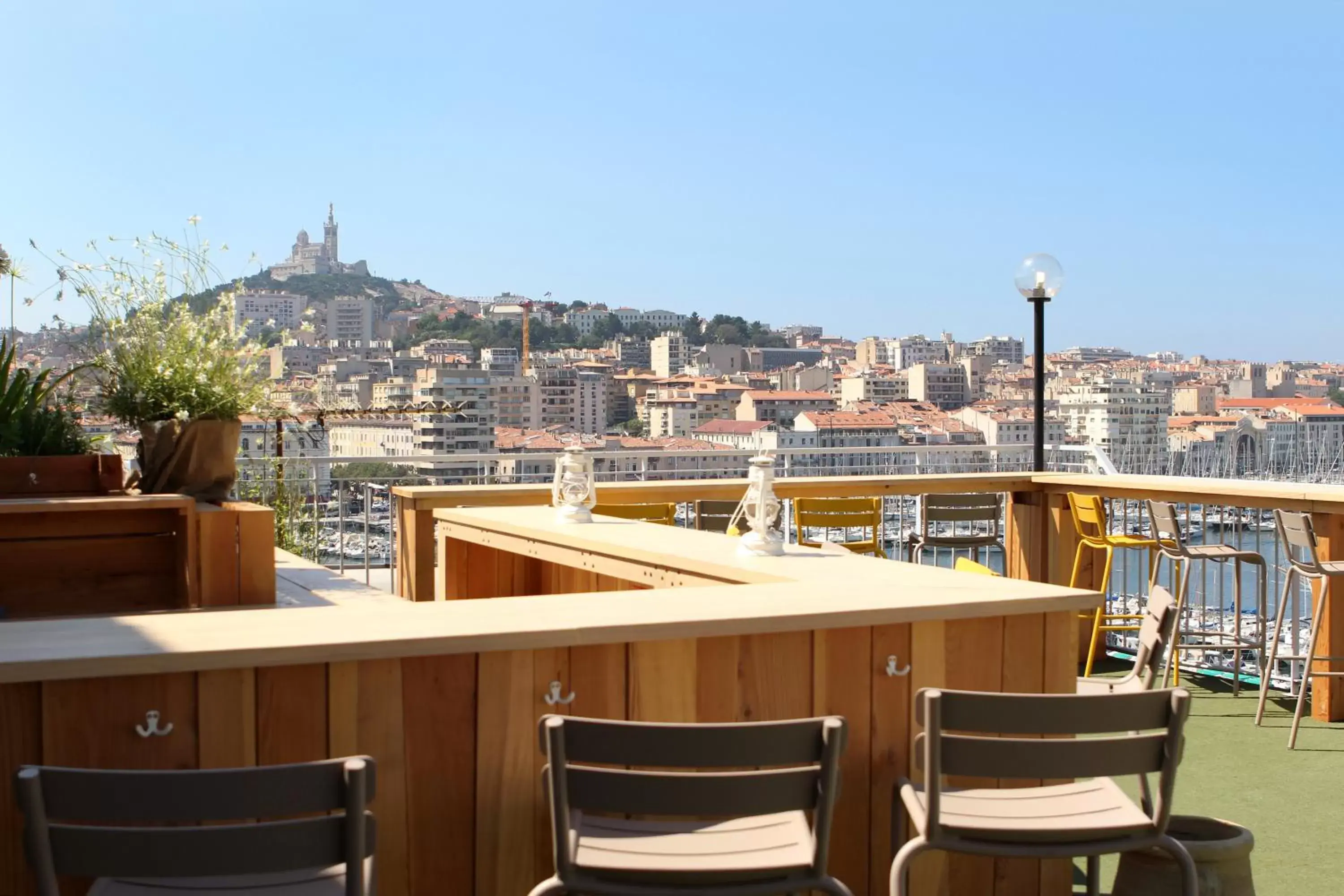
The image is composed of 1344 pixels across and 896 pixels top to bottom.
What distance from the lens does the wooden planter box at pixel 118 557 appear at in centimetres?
405

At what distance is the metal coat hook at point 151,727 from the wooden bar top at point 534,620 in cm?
11

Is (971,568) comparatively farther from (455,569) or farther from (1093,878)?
(455,569)

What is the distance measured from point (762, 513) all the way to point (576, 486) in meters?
1.22

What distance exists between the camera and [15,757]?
2.17 meters

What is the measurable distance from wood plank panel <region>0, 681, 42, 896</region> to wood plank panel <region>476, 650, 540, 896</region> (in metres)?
0.74

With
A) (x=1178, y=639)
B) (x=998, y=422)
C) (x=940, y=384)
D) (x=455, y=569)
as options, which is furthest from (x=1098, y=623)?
(x=940, y=384)

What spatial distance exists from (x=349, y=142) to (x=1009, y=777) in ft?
302

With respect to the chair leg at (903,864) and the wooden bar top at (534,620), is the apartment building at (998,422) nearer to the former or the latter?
the wooden bar top at (534,620)

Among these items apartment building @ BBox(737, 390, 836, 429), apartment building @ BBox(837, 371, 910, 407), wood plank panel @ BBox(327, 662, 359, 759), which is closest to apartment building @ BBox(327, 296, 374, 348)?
apartment building @ BBox(737, 390, 836, 429)

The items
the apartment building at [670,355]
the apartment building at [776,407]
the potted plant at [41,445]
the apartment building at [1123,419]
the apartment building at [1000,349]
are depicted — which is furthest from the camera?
the apartment building at [1000,349]

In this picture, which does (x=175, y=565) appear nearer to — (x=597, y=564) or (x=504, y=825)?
(x=597, y=564)

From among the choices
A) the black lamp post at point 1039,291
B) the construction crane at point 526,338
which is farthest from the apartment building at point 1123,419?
the construction crane at point 526,338

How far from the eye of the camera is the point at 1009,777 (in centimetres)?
228

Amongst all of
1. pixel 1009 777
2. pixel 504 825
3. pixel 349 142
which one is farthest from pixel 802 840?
pixel 349 142
